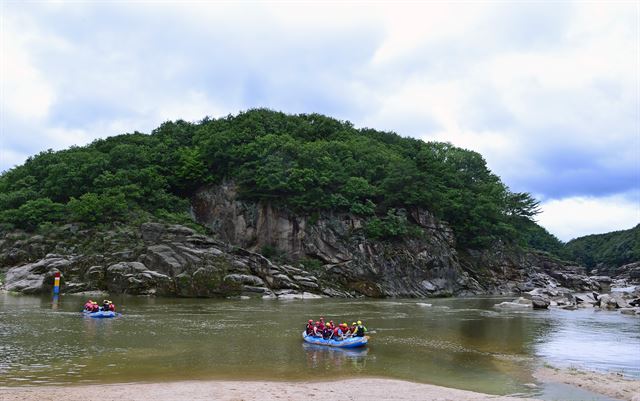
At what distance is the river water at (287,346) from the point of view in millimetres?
22422

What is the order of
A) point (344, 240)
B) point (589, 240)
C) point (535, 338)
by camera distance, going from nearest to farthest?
1. point (535, 338)
2. point (344, 240)
3. point (589, 240)

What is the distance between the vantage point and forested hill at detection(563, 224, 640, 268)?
14588cm

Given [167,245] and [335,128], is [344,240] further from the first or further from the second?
[335,128]

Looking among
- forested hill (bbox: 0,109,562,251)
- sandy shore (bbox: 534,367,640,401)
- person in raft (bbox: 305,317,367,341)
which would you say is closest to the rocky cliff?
forested hill (bbox: 0,109,562,251)

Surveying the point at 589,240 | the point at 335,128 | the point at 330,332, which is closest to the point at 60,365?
the point at 330,332

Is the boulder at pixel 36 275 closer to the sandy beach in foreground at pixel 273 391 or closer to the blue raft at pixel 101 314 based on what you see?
the blue raft at pixel 101 314

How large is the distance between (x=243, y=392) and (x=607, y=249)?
170 meters

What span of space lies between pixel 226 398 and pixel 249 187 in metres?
63.3

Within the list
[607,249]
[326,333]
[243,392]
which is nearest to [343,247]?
[326,333]

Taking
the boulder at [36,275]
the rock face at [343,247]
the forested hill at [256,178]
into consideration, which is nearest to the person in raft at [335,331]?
the rock face at [343,247]

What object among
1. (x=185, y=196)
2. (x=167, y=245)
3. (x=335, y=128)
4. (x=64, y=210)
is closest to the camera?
(x=167, y=245)

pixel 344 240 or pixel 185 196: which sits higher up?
pixel 185 196

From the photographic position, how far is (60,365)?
75.0 feet

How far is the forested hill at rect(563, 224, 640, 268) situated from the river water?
367 feet
